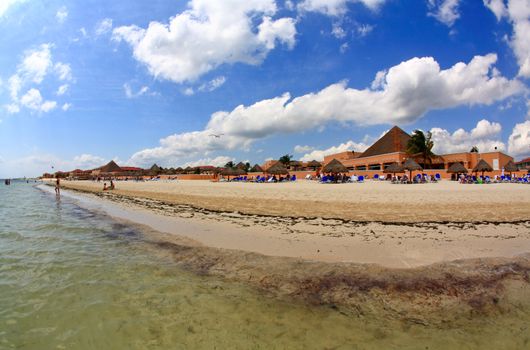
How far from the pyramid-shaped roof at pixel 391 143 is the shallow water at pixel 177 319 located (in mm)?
46329

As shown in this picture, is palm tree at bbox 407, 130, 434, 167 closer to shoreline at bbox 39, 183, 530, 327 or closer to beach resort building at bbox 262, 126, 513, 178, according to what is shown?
beach resort building at bbox 262, 126, 513, 178

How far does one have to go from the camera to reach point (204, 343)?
8.03 ft

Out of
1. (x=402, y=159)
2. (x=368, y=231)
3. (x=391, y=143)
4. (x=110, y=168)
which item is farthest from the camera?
(x=110, y=168)

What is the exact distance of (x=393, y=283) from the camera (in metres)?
3.59

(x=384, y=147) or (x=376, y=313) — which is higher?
(x=384, y=147)

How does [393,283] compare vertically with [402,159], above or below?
below

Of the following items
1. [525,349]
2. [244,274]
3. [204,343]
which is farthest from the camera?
[244,274]

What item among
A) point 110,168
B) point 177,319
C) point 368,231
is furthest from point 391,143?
point 110,168

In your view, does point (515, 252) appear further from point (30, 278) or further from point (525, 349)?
point (30, 278)

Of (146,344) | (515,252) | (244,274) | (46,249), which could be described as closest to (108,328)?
(146,344)

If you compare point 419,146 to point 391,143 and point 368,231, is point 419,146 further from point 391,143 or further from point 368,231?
point 368,231

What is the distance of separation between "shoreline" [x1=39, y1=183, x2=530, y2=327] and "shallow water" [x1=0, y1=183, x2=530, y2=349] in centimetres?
18

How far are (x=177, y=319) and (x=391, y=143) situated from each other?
50152 millimetres

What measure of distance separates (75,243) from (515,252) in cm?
888
